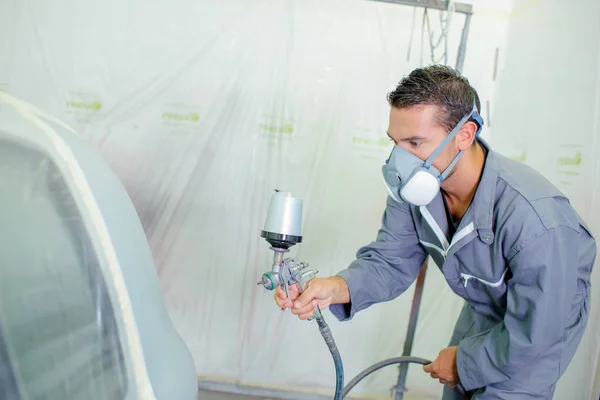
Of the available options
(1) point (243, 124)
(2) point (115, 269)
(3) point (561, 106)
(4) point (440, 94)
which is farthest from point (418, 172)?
(1) point (243, 124)

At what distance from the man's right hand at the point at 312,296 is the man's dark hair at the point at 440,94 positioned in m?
0.50

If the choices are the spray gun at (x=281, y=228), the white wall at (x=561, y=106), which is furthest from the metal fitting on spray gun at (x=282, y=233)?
the white wall at (x=561, y=106)

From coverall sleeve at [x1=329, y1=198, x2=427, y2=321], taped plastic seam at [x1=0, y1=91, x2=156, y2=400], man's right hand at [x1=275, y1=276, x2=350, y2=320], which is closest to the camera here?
taped plastic seam at [x1=0, y1=91, x2=156, y2=400]

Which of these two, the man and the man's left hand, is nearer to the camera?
the man

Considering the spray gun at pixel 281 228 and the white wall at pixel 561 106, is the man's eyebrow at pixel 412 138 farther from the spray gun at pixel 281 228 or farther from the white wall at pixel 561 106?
the white wall at pixel 561 106

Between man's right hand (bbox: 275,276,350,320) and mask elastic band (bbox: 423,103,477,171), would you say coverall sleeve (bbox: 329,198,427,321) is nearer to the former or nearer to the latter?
man's right hand (bbox: 275,276,350,320)

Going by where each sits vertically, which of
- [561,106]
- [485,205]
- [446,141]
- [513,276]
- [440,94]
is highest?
[561,106]

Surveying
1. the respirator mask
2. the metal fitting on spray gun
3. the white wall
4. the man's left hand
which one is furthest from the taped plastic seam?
the white wall

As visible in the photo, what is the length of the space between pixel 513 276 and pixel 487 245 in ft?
0.33

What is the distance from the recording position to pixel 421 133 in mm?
1118

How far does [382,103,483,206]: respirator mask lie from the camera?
1120mm

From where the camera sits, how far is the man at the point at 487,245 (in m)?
1.01

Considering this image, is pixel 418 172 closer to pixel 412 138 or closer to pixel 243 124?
pixel 412 138

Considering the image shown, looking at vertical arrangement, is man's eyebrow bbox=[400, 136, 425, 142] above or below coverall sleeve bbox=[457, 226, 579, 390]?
above
